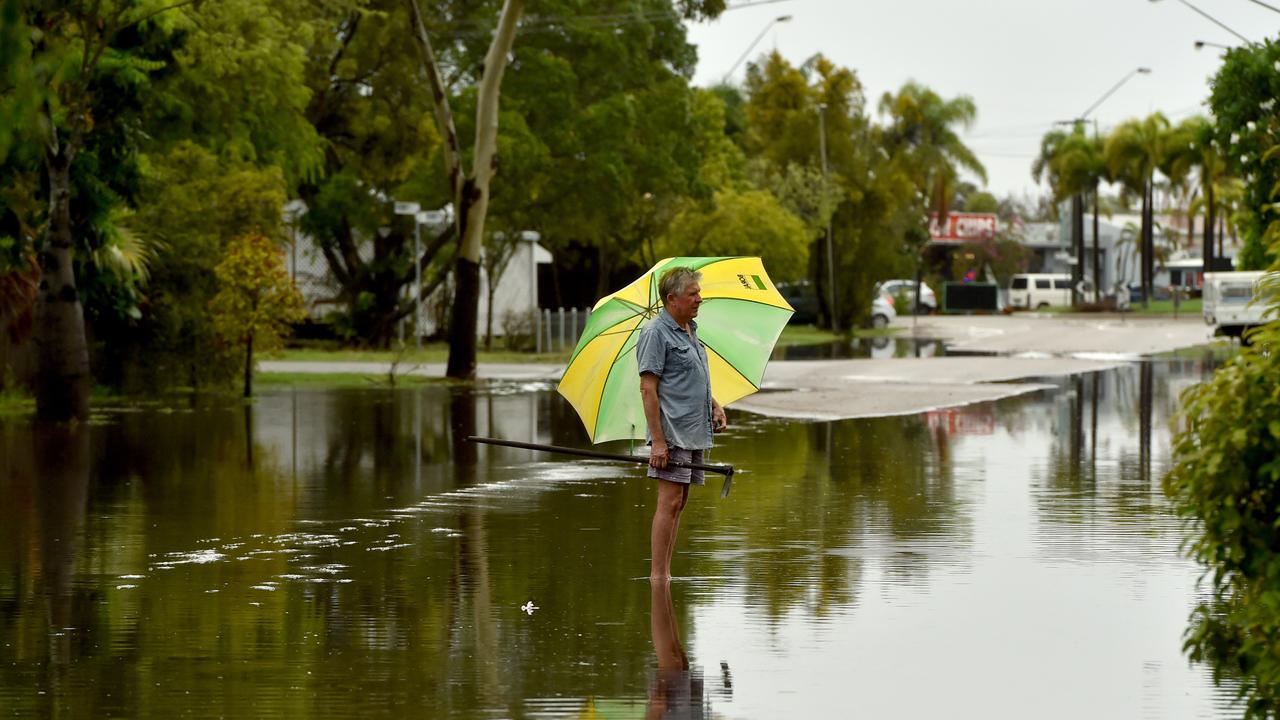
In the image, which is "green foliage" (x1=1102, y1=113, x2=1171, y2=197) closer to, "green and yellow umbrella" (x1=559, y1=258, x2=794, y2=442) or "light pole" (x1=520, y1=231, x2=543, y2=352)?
"light pole" (x1=520, y1=231, x2=543, y2=352)

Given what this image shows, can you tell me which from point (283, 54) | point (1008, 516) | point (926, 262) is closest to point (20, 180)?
point (283, 54)

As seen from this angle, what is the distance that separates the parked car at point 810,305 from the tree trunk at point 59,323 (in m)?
44.9

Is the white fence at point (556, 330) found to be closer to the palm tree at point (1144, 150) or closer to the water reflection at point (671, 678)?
the water reflection at point (671, 678)

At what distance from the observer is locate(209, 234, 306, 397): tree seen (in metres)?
26.1

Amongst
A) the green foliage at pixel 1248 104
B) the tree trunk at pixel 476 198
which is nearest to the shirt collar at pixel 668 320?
the tree trunk at pixel 476 198

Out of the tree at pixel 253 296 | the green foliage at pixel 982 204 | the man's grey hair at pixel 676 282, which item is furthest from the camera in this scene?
the green foliage at pixel 982 204

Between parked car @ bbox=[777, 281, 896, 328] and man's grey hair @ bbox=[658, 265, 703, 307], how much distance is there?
55.8 metres

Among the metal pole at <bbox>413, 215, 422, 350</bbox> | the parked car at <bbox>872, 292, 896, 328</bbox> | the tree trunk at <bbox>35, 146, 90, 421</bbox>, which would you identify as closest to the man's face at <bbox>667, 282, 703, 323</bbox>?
the tree trunk at <bbox>35, 146, 90, 421</bbox>

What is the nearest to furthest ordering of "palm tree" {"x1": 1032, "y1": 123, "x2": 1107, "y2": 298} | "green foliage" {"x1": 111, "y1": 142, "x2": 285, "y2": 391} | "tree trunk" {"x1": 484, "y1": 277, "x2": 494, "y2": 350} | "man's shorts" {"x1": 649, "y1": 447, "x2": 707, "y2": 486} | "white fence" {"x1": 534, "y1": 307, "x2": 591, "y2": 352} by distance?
"man's shorts" {"x1": 649, "y1": 447, "x2": 707, "y2": 486}, "green foliage" {"x1": 111, "y1": 142, "x2": 285, "y2": 391}, "tree trunk" {"x1": 484, "y1": 277, "x2": 494, "y2": 350}, "white fence" {"x1": 534, "y1": 307, "x2": 591, "y2": 352}, "palm tree" {"x1": 1032, "y1": 123, "x2": 1107, "y2": 298}

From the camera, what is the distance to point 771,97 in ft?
233

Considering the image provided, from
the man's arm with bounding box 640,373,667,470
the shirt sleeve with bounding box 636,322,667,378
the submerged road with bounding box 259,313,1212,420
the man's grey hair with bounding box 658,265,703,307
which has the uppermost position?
the man's grey hair with bounding box 658,265,703,307

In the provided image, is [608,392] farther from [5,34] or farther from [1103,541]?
[5,34]

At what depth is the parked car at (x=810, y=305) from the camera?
2613 inches

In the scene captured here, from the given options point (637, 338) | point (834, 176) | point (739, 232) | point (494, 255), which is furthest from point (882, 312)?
point (637, 338)
